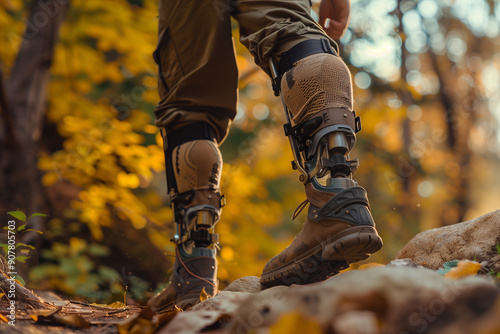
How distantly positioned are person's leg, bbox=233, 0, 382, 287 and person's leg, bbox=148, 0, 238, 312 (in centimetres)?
38

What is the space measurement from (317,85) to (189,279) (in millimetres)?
1039

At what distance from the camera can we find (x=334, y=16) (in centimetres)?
222

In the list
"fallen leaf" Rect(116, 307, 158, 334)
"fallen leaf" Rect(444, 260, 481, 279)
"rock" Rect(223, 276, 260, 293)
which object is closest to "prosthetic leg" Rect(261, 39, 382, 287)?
"fallen leaf" Rect(444, 260, 481, 279)

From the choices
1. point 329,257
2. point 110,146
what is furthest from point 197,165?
point 110,146

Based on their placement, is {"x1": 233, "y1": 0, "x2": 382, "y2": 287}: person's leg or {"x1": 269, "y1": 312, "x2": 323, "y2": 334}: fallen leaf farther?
{"x1": 233, "y1": 0, "x2": 382, "y2": 287}: person's leg

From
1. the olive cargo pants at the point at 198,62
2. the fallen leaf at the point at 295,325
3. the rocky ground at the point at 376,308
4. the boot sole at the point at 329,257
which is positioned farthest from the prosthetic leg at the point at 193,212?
the fallen leaf at the point at 295,325

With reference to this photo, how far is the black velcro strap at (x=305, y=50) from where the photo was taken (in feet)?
5.48

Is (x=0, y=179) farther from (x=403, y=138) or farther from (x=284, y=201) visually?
(x=403, y=138)

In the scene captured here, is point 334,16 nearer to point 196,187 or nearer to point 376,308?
point 196,187

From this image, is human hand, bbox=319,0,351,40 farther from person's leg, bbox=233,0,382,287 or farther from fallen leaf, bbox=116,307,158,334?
fallen leaf, bbox=116,307,158,334

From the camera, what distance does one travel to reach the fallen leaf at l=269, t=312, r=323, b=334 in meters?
0.57

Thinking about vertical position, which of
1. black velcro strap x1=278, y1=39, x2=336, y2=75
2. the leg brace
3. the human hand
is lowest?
the leg brace

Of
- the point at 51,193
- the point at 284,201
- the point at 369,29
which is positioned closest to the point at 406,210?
the point at 284,201

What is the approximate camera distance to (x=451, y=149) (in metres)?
10.9
